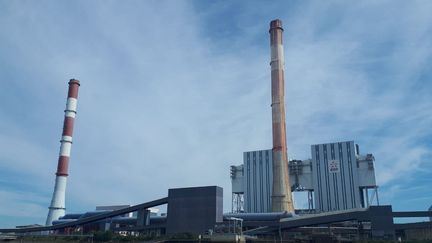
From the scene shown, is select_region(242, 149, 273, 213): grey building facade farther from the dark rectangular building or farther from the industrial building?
the dark rectangular building

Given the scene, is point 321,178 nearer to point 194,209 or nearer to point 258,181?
point 258,181

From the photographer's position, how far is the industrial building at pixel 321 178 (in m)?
82.1

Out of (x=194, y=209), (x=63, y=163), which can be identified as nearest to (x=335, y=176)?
(x=194, y=209)

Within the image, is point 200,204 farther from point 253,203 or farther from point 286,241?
point 253,203

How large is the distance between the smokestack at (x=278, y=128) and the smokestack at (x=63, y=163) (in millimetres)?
41860

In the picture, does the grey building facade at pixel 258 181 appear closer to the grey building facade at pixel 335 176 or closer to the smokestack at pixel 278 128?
the grey building facade at pixel 335 176

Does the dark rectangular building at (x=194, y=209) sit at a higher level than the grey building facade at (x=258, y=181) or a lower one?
lower

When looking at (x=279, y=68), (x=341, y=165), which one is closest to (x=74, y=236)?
(x=279, y=68)

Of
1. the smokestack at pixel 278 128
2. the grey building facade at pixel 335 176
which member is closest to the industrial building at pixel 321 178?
the grey building facade at pixel 335 176

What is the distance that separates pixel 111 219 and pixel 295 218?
116 feet

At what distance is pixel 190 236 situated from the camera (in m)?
57.8

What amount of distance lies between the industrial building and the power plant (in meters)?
0.19

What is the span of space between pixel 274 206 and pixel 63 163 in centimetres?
4303

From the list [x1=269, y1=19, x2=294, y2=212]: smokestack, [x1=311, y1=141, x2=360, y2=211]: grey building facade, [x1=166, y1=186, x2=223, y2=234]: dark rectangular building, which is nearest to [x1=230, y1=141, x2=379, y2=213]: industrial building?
[x1=311, y1=141, x2=360, y2=211]: grey building facade
